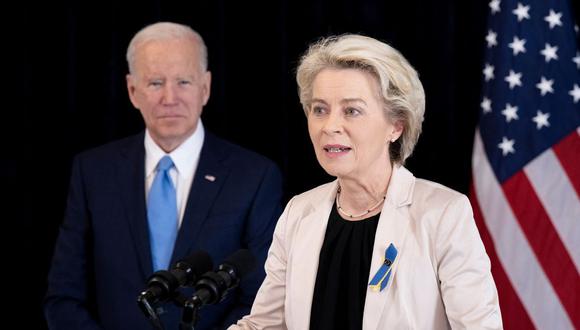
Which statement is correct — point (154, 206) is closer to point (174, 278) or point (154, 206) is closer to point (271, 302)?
point (271, 302)

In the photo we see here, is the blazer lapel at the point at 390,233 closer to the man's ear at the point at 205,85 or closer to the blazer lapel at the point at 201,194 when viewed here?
the blazer lapel at the point at 201,194

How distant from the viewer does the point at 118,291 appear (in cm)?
326

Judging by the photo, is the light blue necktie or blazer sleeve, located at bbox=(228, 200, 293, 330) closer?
blazer sleeve, located at bbox=(228, 200, 293, 330)

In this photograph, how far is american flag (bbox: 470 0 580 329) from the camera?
333cm

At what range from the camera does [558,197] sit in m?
3.35

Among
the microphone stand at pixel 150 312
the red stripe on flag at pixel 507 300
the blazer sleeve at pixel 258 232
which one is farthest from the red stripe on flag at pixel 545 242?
the microphone stand at pixel 150 312

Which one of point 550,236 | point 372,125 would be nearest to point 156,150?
point 372,125

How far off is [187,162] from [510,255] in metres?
1.29

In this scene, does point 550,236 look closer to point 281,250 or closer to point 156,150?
point 281,250

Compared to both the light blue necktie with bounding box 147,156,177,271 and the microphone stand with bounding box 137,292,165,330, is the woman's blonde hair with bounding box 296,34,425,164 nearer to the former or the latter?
→ the microphone stand with bounding box 137,292,165,330

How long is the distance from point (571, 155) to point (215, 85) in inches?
62.5

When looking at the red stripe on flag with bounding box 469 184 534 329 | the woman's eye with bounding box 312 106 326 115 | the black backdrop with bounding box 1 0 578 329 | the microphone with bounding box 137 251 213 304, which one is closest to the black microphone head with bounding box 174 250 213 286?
the microphone with bounding box 137 251 213 304

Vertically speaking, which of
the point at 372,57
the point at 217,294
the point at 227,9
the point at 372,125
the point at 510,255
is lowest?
the point at 510,255

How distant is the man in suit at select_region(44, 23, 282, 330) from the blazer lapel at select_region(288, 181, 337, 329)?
2.52ft
